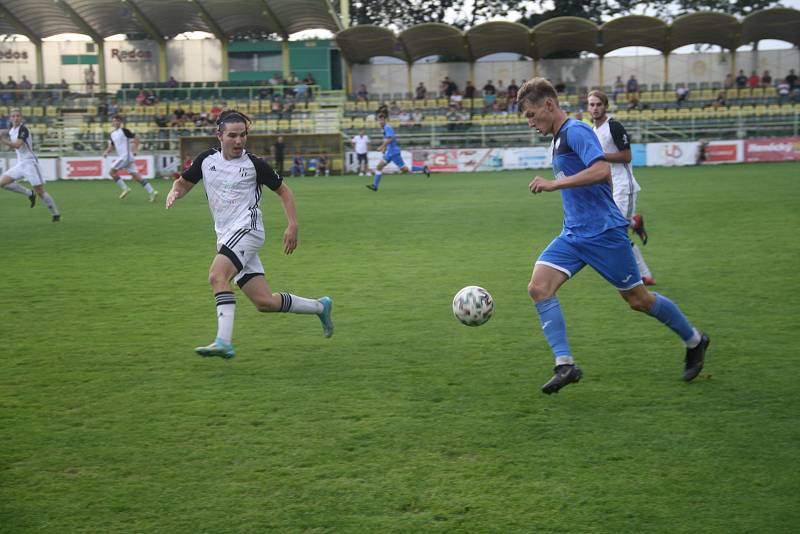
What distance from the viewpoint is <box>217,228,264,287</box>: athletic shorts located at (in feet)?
21.2

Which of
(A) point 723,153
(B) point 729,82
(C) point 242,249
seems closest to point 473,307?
(C) point 242,249

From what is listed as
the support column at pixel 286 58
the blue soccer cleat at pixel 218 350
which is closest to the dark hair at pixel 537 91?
the blue soccer cleat at pixel 218 350

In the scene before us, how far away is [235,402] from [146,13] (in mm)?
46175

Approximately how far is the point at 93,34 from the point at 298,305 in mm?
47462

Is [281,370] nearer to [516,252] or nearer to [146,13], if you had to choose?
[516,252]

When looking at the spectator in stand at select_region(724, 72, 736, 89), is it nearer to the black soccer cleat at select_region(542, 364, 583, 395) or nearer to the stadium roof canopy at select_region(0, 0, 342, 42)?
the stadium roof canopy at select_region(0, 0, 342, 42)

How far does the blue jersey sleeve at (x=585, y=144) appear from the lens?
541 cm

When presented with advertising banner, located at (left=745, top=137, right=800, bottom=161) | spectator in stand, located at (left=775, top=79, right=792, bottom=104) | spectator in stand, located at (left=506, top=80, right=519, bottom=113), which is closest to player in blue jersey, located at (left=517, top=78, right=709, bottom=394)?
advertising banner, located at (left=745, top=137, right=800, bottom=161)

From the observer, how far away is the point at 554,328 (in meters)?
5.65

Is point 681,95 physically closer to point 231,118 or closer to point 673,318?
point 673,318

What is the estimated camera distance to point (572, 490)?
13.1 ft

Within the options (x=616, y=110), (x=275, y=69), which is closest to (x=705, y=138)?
(x=616, y=110)

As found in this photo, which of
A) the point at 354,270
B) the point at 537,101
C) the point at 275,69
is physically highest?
the point at 275,69

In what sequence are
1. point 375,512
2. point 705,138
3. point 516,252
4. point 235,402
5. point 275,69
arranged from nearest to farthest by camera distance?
point 375,512 < point 235,402 < point 516,252 < point 705,138 < point 275,69
